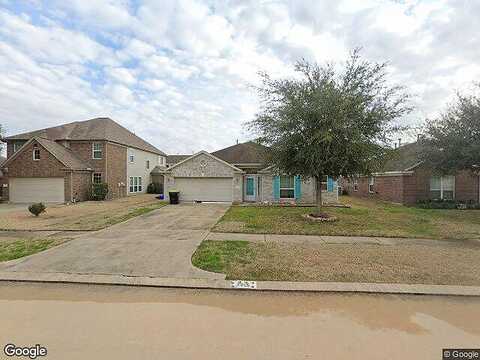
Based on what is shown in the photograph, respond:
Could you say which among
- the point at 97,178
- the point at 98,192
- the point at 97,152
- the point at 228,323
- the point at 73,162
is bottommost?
the point at 228,323

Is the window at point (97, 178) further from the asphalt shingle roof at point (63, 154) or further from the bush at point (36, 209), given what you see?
the bush at point (36, 209)

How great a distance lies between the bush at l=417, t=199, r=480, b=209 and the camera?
19922mm

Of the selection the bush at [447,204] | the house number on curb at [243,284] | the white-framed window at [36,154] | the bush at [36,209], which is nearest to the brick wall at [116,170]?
the white-framed window at [36,154]

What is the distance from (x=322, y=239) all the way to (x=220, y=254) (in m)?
3.75

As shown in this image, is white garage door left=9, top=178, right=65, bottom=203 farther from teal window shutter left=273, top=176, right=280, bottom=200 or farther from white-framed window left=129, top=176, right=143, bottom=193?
teal window shutter left=273, top=176, right=280, bottom=200

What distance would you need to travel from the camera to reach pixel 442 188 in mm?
21594

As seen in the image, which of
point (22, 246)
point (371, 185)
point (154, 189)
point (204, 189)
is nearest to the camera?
point (22, 246)

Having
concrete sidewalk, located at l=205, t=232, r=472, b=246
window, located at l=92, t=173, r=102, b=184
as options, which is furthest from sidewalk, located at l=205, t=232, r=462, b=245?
window, located at l=92, t=173, r=102, b=184

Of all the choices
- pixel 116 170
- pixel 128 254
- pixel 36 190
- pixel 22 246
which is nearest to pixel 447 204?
pixel 128 254

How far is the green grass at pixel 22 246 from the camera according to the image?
734cm

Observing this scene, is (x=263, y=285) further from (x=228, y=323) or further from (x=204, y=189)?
(x=204, y=189)

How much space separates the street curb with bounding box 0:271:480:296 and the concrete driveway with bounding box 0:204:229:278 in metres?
0.30

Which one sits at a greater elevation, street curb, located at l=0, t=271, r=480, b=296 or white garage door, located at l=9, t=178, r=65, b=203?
white garage door, located at l=9, t=178, r=65, b=203

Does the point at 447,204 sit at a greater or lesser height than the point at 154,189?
lesser
